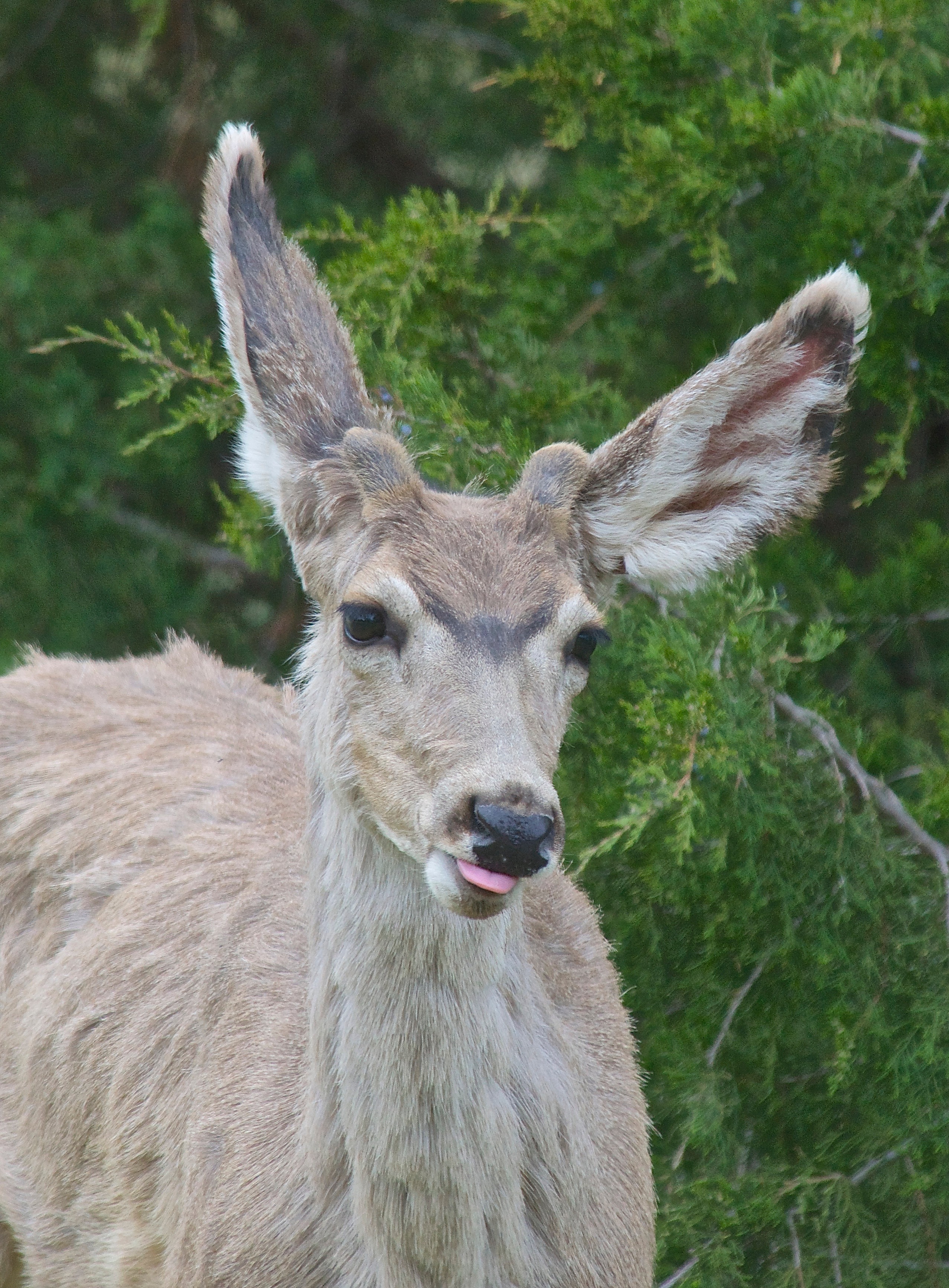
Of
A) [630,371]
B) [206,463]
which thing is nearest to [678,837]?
[630,371]

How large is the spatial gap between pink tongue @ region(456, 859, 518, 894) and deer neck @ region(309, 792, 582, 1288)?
37 centimetres

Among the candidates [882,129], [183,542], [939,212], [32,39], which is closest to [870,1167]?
[939,212]

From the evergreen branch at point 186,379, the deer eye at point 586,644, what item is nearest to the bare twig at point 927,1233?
the deer eye at point 586,644

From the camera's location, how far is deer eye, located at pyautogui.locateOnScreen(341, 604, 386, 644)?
3627 millimetres

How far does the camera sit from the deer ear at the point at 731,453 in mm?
3881

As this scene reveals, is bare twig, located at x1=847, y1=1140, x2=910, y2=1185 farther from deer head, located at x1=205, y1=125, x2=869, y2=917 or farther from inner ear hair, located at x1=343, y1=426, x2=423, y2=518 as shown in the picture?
inner ear hair, located at x1=343, y1=426, x2=423, y2=518

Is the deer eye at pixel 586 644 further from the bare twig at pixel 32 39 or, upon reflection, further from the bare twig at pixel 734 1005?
the bare twig at pixel 32 39

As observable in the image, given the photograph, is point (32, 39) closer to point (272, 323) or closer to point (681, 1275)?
point (272, 323)

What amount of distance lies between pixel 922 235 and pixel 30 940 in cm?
373

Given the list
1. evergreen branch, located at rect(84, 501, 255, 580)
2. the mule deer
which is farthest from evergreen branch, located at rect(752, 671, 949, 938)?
evergreen branch, located at rect(84, 501, 255, 580)

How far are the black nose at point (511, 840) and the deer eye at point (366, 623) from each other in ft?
2.06

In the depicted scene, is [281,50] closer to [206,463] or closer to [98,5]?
[98,5]

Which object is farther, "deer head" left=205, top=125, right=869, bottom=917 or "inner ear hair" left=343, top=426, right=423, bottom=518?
"inner ear hair" left=343, top=426, right=423, bottom=518

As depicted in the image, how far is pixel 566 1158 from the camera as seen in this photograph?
12.3 ft
